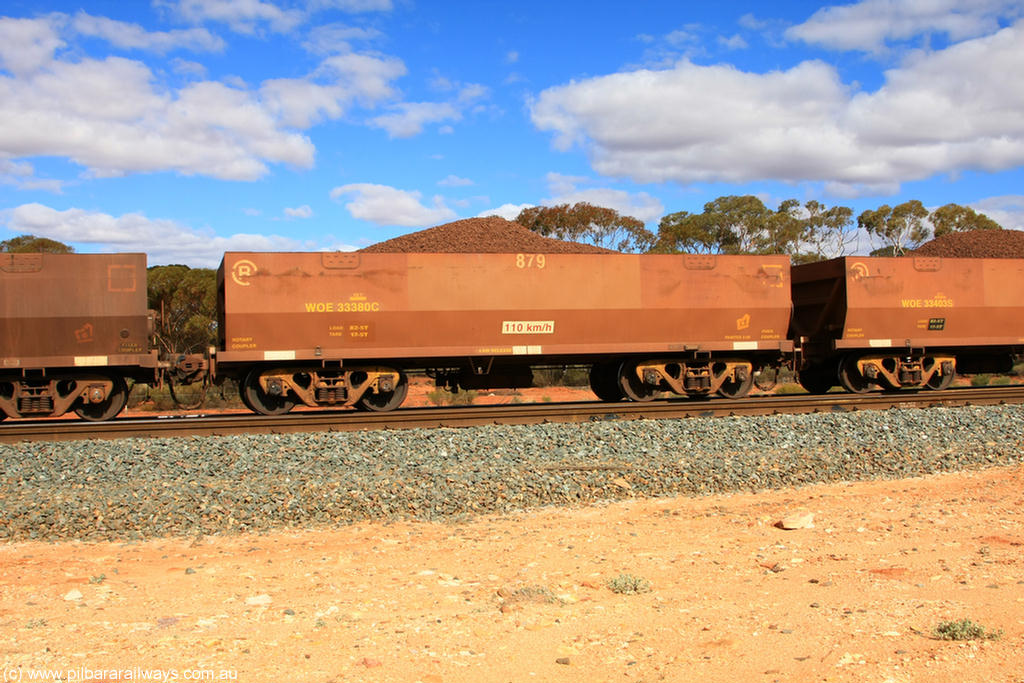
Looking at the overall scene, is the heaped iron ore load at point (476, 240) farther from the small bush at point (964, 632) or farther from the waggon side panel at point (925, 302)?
the small bush at point (964, 632)

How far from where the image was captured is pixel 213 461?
892 cm

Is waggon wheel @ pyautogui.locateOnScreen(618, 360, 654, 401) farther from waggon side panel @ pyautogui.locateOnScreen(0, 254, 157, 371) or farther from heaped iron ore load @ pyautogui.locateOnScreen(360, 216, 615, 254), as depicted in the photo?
heaped iron ore load @ pyautogui.locateOnScreen(360, 216, 615, 254)

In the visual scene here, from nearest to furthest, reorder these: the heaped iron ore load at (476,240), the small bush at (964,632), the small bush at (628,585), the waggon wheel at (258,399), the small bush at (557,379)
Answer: the small bush at (964,632)
the small bush at (628,585)
the waggon wheel at (258,399)
the small bush at (557,379)
the heaped iron ore load at (476,240)

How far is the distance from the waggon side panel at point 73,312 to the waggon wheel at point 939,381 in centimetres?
1570

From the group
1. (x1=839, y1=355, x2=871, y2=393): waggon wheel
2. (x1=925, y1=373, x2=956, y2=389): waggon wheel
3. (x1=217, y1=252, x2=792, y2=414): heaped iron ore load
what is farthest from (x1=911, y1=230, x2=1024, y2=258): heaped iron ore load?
(x1=217, y1=252, x2=792, y2=414): heaped iron ore load

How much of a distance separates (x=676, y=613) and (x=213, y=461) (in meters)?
5.99

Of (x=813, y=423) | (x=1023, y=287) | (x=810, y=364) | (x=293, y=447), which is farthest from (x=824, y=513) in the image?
(x=1023, y=287)

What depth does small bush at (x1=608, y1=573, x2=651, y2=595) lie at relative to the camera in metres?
5.48

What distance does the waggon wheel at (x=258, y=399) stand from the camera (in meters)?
13.3

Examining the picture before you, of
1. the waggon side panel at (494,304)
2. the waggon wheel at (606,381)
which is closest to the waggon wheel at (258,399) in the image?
the waggon side panel at (494,304)

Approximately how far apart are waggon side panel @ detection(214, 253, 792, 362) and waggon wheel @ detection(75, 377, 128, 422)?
6.80 ft

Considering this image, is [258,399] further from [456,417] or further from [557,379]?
[557,379]

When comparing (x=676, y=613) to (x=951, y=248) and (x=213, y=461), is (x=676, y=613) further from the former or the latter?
(x=951, y=248)

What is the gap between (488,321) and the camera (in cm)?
1380
